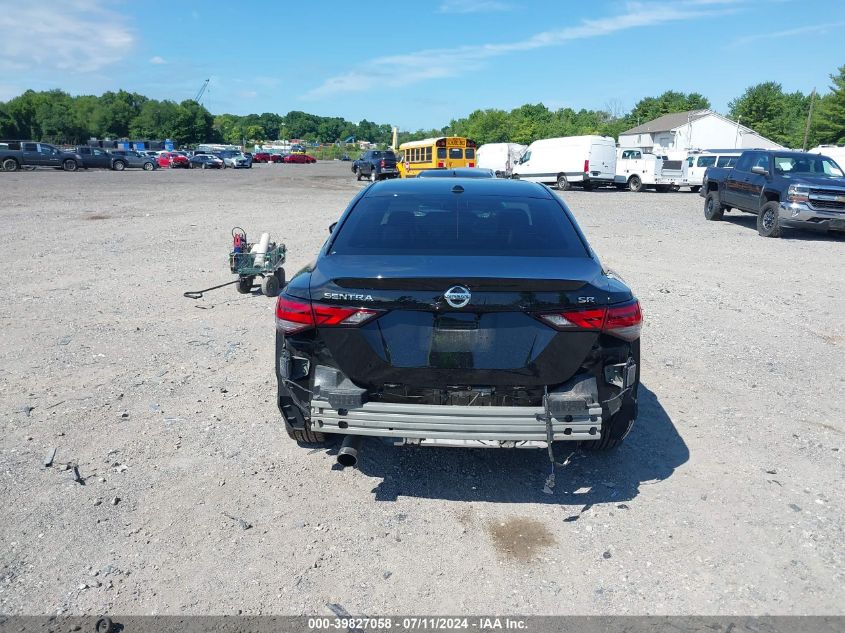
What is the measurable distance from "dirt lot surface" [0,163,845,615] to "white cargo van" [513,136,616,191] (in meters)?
24.7

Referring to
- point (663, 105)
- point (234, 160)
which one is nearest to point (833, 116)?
point (663, 105)

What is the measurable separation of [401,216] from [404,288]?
1.11 meters

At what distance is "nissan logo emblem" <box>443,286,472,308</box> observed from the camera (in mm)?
3283

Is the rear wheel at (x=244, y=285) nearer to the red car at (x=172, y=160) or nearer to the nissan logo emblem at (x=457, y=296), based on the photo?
the nissan logo emblem at (x=457, y=296)

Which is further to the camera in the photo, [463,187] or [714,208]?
[714,208]

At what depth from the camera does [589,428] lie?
3320 mm

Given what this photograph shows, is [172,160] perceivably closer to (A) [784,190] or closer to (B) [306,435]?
(A) [784,190]

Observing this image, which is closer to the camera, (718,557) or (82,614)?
(82,614)

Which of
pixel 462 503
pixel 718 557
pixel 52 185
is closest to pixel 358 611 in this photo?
pixel 462 503

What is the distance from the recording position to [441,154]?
33938 millimetres

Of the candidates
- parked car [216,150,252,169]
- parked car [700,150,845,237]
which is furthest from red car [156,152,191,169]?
parked car [700,150,845,237]

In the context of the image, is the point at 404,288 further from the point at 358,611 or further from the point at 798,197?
the point at 798,197

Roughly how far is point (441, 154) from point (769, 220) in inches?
815

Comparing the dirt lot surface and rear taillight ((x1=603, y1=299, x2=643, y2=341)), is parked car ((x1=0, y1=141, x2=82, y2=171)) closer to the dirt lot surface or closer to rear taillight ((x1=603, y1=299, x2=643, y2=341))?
the dirt lot surface
